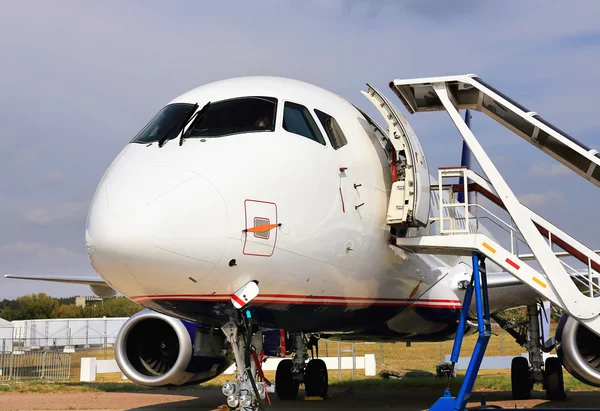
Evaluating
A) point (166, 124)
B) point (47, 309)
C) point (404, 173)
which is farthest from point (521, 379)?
point (47, 309)

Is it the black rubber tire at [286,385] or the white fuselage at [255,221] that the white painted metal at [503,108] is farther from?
the black rubber tire at [286,385]

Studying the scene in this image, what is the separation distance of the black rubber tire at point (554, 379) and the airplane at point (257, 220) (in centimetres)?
419

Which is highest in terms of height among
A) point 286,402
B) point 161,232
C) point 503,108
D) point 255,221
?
point 503,108

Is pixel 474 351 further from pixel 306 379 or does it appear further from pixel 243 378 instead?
pixel 306 379

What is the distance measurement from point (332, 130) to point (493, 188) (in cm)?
221

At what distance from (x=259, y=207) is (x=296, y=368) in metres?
7.26

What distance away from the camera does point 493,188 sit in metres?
9.49

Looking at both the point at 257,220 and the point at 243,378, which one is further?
the point at 243,378

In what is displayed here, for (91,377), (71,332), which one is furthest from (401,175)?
(71,332)

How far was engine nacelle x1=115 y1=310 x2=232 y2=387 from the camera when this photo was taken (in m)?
11.6

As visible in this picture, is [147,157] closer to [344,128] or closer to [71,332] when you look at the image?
[344,128]

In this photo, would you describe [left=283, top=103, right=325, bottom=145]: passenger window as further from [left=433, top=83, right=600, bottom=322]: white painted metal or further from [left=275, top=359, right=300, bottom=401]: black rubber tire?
[left=275, top=359, right=300, bottom=401]: black rubber tire

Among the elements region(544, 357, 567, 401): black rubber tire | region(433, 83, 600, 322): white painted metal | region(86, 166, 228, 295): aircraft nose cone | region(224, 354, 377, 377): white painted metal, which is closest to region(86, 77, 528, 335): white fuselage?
region(86, 166, 228, 295): aircraft nose cone

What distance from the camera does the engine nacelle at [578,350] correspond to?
11.8m
